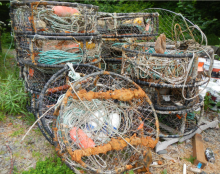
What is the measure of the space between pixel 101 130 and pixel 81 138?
14.7 inches

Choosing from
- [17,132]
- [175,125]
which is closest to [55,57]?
[17,132]

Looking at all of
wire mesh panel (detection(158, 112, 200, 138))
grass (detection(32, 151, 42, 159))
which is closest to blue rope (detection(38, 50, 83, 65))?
grass (detection(32, 151, 42, 159))

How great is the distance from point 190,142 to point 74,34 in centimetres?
258

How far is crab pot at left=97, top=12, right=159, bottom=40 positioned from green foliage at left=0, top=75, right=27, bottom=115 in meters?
2.03

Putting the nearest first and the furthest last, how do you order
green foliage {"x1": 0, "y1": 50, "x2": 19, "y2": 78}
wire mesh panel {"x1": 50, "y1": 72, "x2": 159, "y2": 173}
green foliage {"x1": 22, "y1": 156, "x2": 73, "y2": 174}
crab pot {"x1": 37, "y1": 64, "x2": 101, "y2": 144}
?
wire mesh panel {"x1": 50, "y1": 72, "x2": 159, "y2": 173}, green foliage {"x1": 22, "y1": 156, "x2": 73, "y2": 174}, crab pot {"x1": 37, "y1": 64, "x2": 101, "y2": 144}, green foliage {"x1": 0, "y1": 50, "x2": 19, "y2": 78}

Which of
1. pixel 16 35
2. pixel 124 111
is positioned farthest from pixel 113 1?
pixel 124 111

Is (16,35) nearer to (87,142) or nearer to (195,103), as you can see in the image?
(87,142)

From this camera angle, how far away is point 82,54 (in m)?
2.92

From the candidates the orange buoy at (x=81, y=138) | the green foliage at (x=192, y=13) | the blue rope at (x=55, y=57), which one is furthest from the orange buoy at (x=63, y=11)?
the green foliage at (x=192, y=13)

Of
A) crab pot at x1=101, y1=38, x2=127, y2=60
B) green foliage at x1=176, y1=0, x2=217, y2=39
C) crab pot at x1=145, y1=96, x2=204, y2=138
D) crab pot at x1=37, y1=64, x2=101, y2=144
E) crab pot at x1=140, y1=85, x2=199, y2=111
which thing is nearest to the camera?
crab pot at x1=37, y1=64, x2=101, y2=144

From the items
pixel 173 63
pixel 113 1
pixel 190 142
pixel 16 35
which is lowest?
pixel 190 142

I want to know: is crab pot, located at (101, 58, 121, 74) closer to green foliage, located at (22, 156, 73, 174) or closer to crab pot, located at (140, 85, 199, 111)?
crab pot, located at (140, 85, 199, 111)

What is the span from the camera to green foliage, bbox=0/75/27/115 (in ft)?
10.8

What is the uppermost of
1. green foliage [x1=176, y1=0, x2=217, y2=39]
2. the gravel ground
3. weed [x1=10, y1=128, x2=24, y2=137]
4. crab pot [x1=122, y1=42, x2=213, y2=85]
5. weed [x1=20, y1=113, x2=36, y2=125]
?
green foliage [x1=176, y1=0, x2=217, y2=39]
